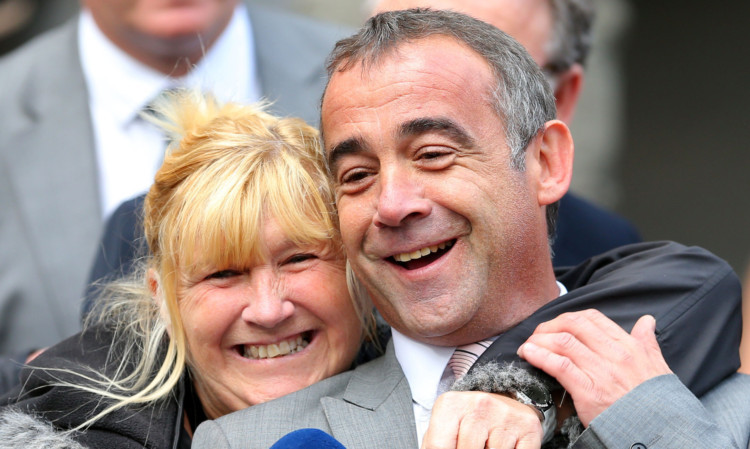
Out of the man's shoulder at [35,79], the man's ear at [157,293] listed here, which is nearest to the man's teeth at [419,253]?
the man's ear at [157,293]

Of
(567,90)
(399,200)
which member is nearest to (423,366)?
(399,200)

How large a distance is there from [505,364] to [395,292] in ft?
1.08

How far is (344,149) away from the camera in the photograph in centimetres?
256

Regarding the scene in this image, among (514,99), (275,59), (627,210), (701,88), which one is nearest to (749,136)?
(701,88)

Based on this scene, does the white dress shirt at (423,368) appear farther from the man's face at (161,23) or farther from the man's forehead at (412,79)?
the man's face at (161,23)

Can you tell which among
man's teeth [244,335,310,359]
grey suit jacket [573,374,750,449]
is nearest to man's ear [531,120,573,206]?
grey suit jacket [573,374,750,449]

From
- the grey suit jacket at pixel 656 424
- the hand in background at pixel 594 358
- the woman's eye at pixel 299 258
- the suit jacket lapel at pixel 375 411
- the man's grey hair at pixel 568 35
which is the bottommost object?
the suit jacket lapel at pixel 375 411

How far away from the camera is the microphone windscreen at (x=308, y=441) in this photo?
198 cm

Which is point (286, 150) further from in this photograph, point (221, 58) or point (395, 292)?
point (221, 58)

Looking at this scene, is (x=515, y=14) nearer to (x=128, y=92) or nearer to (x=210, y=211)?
(x=128, y=92)

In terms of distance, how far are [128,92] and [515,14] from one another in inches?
65.2

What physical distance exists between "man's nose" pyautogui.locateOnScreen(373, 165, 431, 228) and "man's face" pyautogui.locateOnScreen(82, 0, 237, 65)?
1961mm

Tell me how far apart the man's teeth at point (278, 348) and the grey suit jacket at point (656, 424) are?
32.7 inches

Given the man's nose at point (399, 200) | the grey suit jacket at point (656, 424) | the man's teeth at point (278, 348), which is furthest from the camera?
the man's teeth at point (278, 348)
